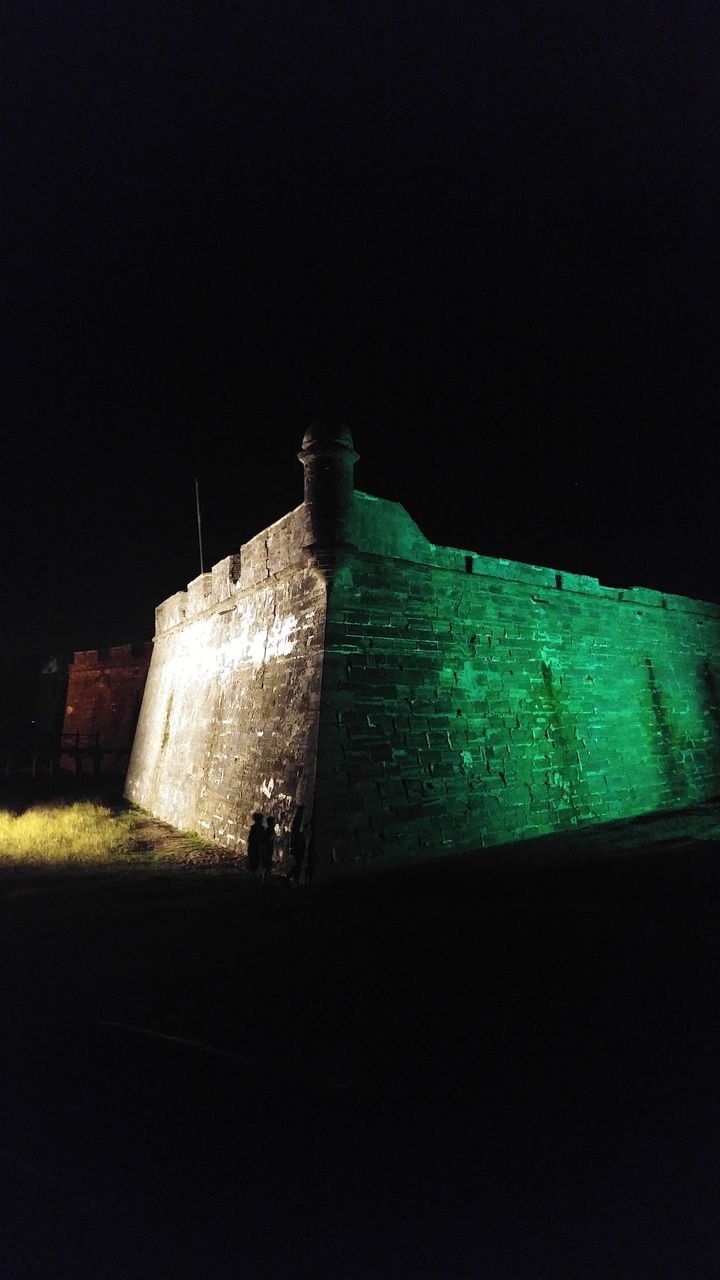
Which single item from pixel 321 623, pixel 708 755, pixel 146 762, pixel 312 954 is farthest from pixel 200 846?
pixel 708 755

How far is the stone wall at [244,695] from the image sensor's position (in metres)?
9.10

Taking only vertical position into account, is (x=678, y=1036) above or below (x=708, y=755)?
below

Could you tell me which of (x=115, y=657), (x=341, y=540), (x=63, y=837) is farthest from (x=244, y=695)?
(x=115, y=657)

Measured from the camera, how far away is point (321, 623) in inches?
355

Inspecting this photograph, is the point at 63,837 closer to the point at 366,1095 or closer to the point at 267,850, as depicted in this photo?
the point at 267,850

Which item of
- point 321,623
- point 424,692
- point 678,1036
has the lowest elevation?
point 678,1036

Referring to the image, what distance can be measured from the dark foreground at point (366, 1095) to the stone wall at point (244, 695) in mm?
2947

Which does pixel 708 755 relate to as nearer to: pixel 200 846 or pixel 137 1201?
pixel 200 846

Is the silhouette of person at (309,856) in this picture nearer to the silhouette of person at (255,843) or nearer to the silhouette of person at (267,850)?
the silhouette of person at (267,850)

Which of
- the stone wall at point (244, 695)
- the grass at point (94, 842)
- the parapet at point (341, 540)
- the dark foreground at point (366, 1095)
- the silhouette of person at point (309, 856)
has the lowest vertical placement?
the dark foreground at point (366, 1095)

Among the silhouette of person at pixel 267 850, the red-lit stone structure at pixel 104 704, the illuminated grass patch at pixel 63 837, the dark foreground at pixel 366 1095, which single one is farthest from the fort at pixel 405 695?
the red-lit stone structure at pixel 104 704

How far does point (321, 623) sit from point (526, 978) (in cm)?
526

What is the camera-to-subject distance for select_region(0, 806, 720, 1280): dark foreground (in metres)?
2.59

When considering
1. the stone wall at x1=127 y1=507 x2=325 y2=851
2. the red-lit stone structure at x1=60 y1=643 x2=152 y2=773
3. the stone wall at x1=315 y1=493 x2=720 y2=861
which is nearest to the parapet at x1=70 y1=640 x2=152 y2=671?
the red-lit stone structure at x1=60 y1=643 x2=152 y2=773
